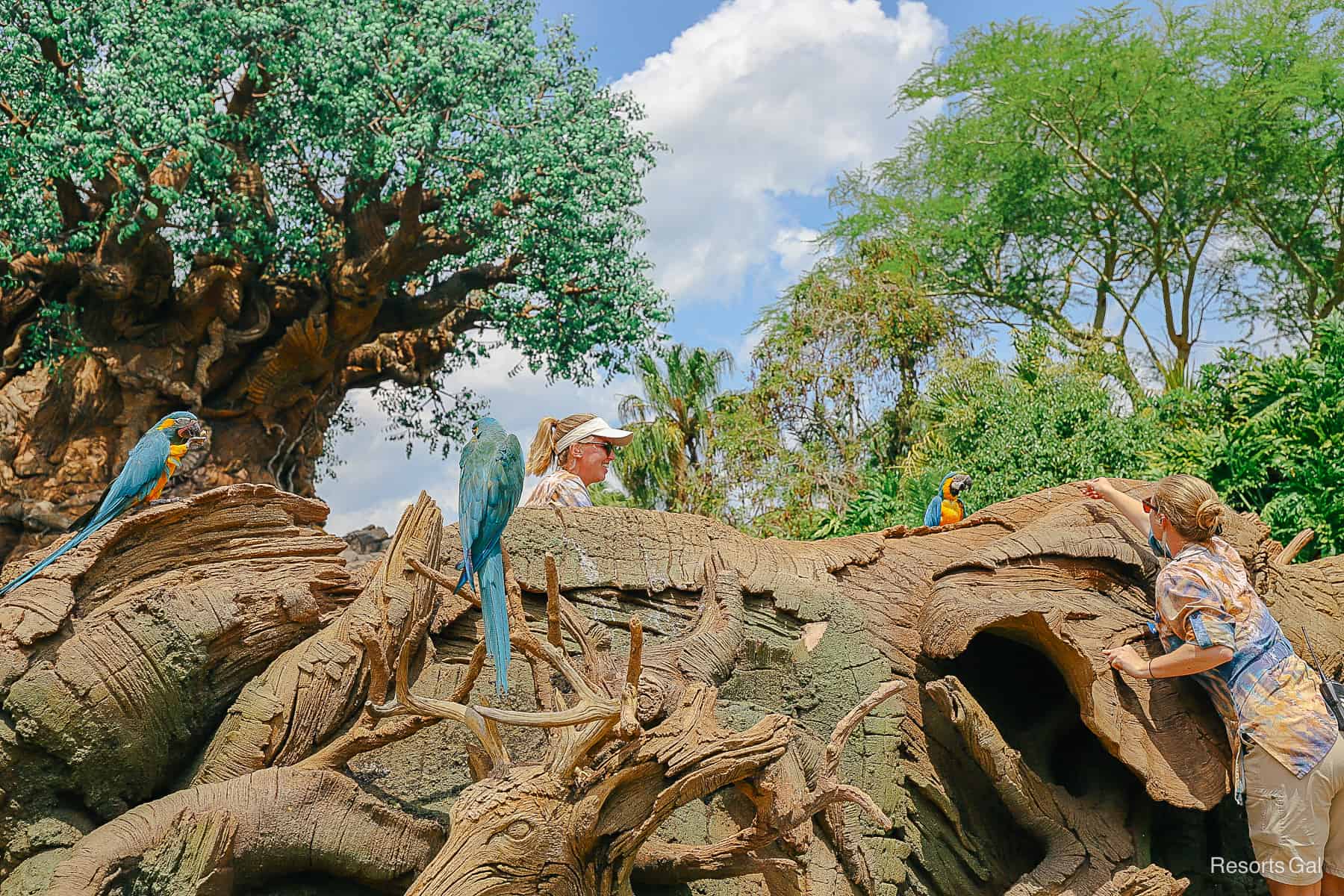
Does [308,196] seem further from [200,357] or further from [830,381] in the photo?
[830,381]

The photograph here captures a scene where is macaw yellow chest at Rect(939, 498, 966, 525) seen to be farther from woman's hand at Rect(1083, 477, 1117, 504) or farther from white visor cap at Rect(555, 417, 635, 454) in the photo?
white visor cap at Rect(555, 417, 635, 454)

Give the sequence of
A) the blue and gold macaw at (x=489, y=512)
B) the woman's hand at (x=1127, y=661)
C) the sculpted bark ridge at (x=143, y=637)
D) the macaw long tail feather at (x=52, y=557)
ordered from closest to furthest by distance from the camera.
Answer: the blue and gold macaw at (x=489, y=512), the sculpted bark ridge at (x=143, y=637), the macaw long tail feather at (x=52, y=557), the woman's hand at (x=1127, y=661)

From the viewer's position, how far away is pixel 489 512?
2.97 meters

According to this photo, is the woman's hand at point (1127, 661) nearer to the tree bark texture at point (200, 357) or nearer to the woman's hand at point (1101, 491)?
the woman's hand at point (1101, 491)

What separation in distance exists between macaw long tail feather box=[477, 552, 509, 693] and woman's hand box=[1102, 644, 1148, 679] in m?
2.38

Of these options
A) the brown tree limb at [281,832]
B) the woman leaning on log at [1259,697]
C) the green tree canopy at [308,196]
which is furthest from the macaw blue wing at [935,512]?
the green tree canopy at [308,196]

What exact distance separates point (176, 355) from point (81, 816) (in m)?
9.37

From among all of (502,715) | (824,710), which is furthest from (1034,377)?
(502,715)

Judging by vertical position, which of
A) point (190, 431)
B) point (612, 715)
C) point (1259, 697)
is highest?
point (190, 431)

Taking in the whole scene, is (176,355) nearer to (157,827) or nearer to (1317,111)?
(157,827)

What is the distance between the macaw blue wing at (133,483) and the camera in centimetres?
363

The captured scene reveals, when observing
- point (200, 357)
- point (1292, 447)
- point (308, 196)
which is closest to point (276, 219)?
point (308, 196)

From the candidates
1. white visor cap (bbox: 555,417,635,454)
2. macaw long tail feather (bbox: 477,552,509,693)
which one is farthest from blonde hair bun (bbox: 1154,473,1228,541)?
macaw long tail feather (bbox: 477,552,509,693)

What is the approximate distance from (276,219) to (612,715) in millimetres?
10507
